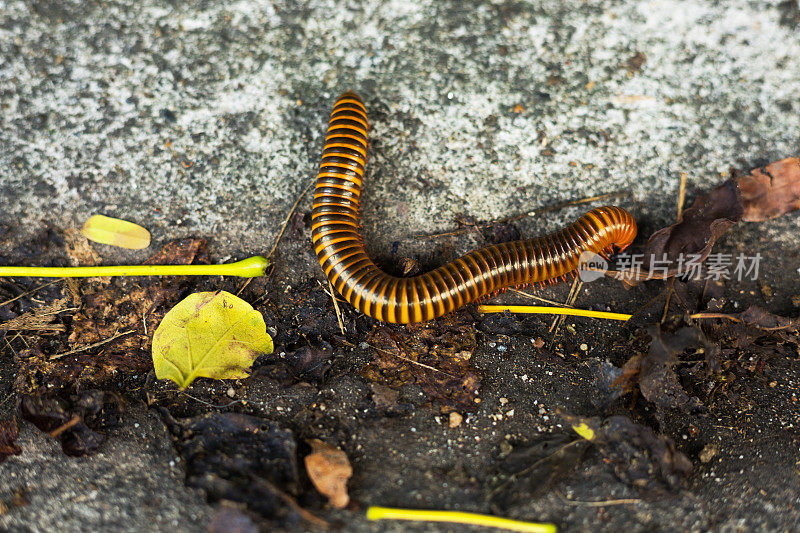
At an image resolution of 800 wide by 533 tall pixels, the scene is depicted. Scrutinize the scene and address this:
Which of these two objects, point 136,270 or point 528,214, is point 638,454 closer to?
point 528,214

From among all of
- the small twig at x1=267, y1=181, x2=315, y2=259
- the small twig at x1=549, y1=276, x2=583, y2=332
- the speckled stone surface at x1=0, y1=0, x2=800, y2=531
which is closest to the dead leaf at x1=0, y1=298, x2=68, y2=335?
the speckled stone surface at x1=0, y1=0, x2=800, y2=531

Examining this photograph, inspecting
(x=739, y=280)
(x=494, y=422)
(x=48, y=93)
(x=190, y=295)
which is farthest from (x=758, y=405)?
(x=48, y=93)

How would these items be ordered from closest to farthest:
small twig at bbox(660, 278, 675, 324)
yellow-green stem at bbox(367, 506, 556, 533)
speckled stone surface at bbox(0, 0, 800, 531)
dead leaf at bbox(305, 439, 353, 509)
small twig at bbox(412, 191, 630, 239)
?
yellow-green stem at bbox(367, 506, 556, 533) < dead leaf at bbox(305, 439, 353, 509) < small twig at bbox(660, 278, 675, 324) < speckled stone surface at bbox(0, 0, 800, 531) < small twig at bbox(412, 191, 630, 239)

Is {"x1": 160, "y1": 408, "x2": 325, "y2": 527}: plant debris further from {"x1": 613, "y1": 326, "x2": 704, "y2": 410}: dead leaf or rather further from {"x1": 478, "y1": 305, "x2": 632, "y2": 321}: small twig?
{"x1": 613, "y1": 326, "x2": 704, "y2": 410}: dead leaf

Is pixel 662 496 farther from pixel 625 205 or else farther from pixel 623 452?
pixel 625 205

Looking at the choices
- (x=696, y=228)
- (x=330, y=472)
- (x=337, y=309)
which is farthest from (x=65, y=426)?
(x=696, y=228)

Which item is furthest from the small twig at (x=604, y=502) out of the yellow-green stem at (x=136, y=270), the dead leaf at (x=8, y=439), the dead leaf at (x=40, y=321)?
the dead leaf at (x=40, y=321)
